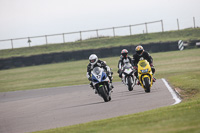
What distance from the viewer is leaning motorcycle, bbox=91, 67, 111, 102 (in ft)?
46.3

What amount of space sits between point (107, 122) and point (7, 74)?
105 ft

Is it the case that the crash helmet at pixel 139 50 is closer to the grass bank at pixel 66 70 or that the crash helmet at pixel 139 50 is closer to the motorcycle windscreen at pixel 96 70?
the motorcycle windscreen at pixel 96 70

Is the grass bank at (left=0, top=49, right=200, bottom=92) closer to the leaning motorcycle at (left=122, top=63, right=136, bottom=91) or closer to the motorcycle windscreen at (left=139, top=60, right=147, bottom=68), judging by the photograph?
the leaning motorcycle at (left=122, top=63, right=136, bottom=91)

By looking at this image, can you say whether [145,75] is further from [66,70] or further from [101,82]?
[66,70]

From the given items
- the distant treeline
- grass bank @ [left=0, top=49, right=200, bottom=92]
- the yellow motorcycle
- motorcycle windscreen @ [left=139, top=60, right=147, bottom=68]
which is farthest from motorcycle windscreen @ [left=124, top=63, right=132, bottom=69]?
the distant treeline

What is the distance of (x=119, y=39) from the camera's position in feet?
168

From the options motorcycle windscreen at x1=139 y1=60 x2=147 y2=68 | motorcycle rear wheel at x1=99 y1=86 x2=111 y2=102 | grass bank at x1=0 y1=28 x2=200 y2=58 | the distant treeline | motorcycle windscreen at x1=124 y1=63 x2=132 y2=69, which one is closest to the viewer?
motorcycle rear wheel at x1=99 y1=86 x2=111 y2=102

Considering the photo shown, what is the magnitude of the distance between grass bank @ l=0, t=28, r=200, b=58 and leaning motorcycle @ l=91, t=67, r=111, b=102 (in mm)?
32665

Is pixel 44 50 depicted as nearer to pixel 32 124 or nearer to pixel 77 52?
pixel 77 52

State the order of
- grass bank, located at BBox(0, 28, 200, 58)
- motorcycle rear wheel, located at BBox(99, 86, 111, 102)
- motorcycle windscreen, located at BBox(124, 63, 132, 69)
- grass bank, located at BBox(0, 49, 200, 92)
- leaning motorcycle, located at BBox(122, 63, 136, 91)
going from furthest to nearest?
grass bank, located at BBox(0, 28, 200, 58) < grass bank, located at BBox(0, 49, 200, 92) < motorcycle windscreen, located at BBox(124, 63, 132, 69) < leaning motorcycle, located at BBox(122, 63, 136, 91) < motorcycle rear wheel, located at BBox(99, 86, 111, 102)

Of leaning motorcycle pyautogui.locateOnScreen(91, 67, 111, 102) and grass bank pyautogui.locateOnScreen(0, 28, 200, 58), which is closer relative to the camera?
leaning motorcycle pyautogui.locateOnScreen(91, 67, 111, 102)

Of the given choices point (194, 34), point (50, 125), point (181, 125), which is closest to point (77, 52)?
point (194, 34)

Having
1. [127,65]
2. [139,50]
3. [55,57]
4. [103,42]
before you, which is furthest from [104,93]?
[103,42]

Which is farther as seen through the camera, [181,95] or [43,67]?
[43,67]
